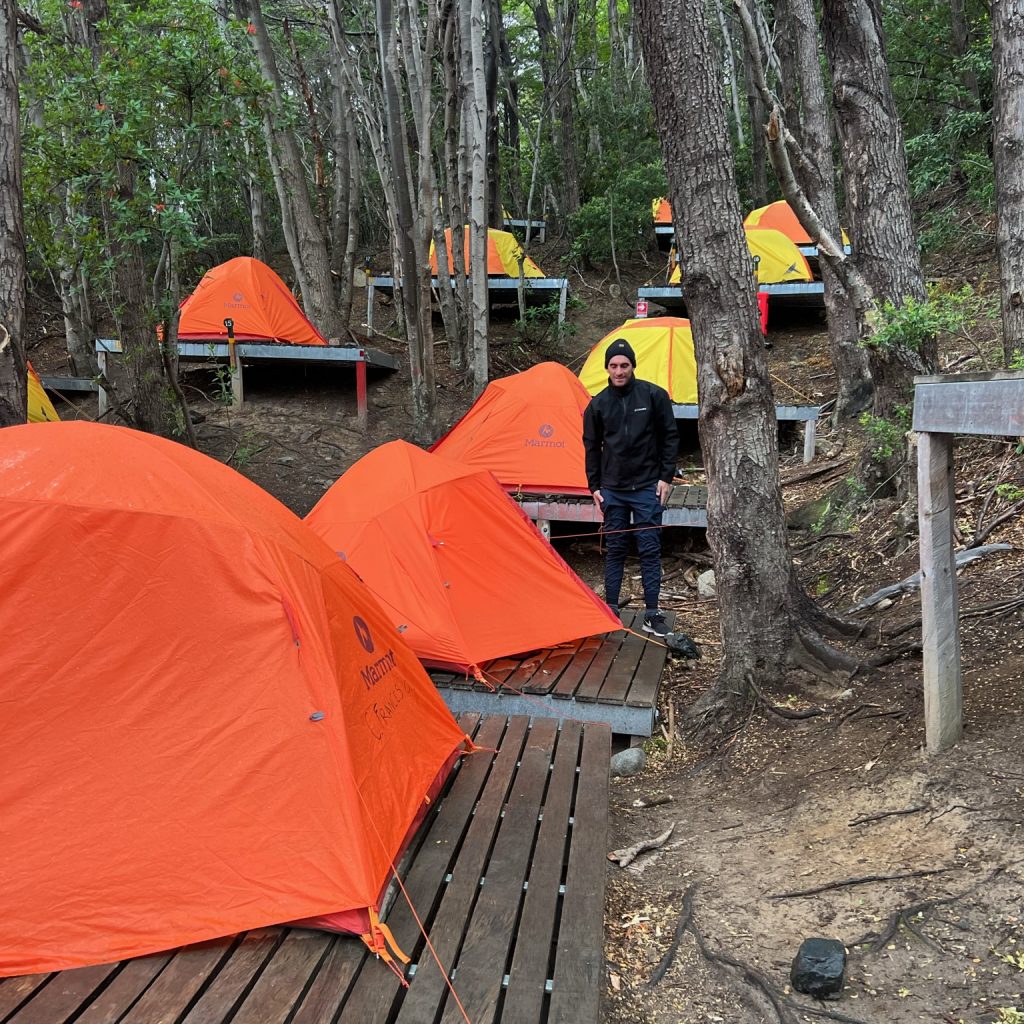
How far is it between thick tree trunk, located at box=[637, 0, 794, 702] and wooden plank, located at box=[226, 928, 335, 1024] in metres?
2.72

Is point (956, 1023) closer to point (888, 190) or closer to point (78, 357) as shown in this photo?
point (888, 190)

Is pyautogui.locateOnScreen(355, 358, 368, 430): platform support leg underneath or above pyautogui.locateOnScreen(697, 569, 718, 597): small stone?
above

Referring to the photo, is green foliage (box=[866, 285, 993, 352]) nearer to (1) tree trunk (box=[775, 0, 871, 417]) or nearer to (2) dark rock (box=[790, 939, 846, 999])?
(2) dark rock (box=[790, 939, 846, 999])

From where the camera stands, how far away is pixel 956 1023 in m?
2.37

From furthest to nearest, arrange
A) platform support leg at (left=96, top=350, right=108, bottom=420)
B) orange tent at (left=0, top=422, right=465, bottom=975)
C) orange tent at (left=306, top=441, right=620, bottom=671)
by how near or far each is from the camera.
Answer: platform support leg at (left=96, top=350, right=108, bottom=420), orange tent at (left=306, top=441, right=620, bottom=671), orange tent at (left=0, top=422, right=465, bottom=975)

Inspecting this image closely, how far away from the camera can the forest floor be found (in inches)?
104

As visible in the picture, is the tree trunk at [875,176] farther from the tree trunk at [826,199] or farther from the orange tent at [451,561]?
the orange tent at [451,561]

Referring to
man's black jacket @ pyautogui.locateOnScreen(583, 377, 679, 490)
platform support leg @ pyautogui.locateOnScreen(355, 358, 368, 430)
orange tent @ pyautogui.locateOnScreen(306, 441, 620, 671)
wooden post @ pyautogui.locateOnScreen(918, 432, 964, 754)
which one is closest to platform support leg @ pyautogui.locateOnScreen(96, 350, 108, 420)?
platform support leg @ pyautogui.locateOnScreen(355, 358, 368, 430)

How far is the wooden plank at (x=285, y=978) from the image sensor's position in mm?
2379

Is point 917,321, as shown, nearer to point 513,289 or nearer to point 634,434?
point 634,434

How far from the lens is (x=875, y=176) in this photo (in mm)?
6895

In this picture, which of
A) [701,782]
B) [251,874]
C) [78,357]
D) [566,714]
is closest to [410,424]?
[78,357]

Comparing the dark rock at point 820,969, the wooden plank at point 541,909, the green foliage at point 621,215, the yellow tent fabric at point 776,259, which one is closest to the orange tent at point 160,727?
the wooden plank at point 541,909

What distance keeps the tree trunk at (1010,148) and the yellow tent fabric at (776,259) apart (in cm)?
769
